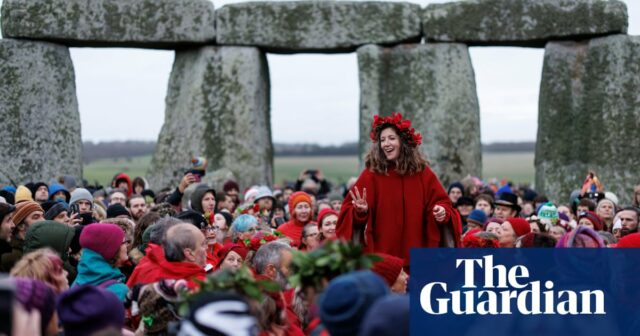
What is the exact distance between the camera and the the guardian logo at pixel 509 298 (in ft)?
19.6

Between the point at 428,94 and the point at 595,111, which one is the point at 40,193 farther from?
the point at 595,111

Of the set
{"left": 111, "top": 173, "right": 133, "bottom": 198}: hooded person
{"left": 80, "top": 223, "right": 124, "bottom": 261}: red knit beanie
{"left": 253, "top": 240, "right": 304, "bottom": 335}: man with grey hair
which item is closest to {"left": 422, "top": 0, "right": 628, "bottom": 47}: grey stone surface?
{"left": 111, "top": 173, "right": 133, "bottom": 198}: hooded person

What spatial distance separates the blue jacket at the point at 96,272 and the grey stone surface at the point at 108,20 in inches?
431

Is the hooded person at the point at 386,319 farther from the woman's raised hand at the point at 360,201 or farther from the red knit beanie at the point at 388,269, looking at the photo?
the woman's raised hand at the point at 360,201

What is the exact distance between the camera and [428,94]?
17.9 m

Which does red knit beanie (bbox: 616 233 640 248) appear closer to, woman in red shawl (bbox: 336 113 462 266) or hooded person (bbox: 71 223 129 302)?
woman in red shawl (bbox: 336 113 462 266)

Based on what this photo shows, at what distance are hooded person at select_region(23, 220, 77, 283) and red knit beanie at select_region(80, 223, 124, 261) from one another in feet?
1.86

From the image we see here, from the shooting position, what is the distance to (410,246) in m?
8.71

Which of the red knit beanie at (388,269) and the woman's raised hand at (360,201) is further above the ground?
the woman's raised hand at (360,201)

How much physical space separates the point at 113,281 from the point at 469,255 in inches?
83.5

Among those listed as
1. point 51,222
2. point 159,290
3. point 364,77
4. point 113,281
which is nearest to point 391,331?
point 159,290

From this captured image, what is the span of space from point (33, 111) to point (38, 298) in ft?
43.7

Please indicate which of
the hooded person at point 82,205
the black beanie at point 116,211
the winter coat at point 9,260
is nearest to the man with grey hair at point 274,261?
A: the winter coat at point 9,260

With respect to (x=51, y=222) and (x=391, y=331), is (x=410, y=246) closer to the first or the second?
(x=51, y=222)
